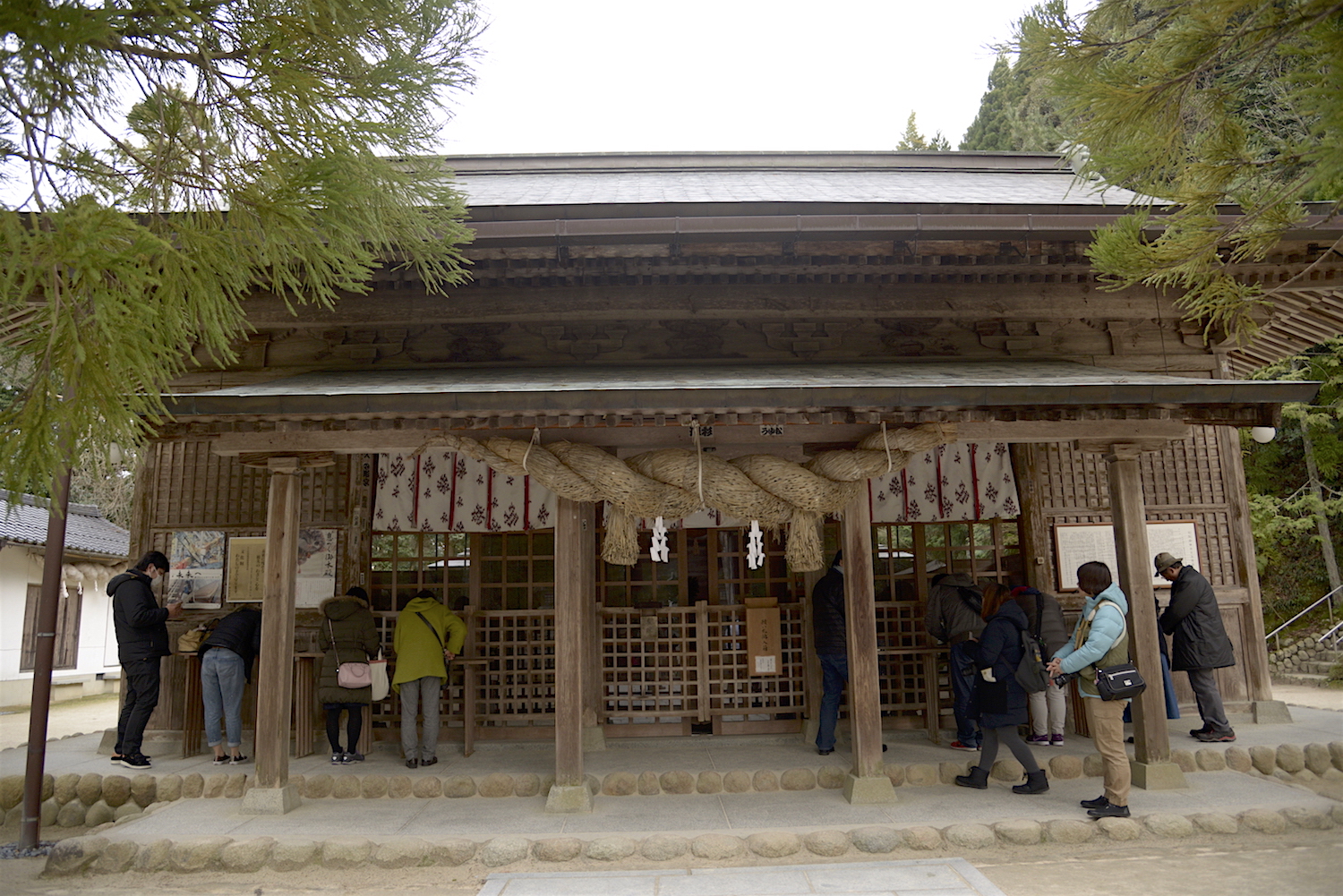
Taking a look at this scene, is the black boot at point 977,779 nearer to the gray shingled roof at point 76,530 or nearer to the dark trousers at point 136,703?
the dark trousers at point 136,703

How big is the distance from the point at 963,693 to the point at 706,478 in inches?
131

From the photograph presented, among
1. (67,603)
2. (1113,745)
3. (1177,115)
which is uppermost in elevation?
(1177,115)

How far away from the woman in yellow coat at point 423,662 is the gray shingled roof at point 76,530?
12.6 m

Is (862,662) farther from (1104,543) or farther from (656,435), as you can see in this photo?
(1104,543)

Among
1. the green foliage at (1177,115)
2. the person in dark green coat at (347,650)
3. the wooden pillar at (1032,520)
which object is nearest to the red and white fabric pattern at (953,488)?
the wooden pillar at (1032,520)

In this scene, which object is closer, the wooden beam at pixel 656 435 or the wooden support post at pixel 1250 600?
the wooden beam at pixel 656 435

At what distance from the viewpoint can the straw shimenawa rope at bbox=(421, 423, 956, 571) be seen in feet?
19.2

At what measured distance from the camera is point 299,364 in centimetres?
751

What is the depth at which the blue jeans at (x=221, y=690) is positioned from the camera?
707 cm

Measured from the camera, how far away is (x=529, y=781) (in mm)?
6301

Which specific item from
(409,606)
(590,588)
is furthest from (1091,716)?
(409,606)

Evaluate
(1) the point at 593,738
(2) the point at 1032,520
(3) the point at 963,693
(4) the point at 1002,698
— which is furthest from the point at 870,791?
(2) the point at 1032,520

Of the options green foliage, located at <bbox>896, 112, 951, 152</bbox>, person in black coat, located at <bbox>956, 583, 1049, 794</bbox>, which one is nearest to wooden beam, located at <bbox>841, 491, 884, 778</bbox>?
person in black coat, located at <bbox>956, 583, 1049, 794</bbox>

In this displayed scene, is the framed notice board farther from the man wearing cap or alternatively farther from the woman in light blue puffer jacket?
the woman in light blue puffer jacket
